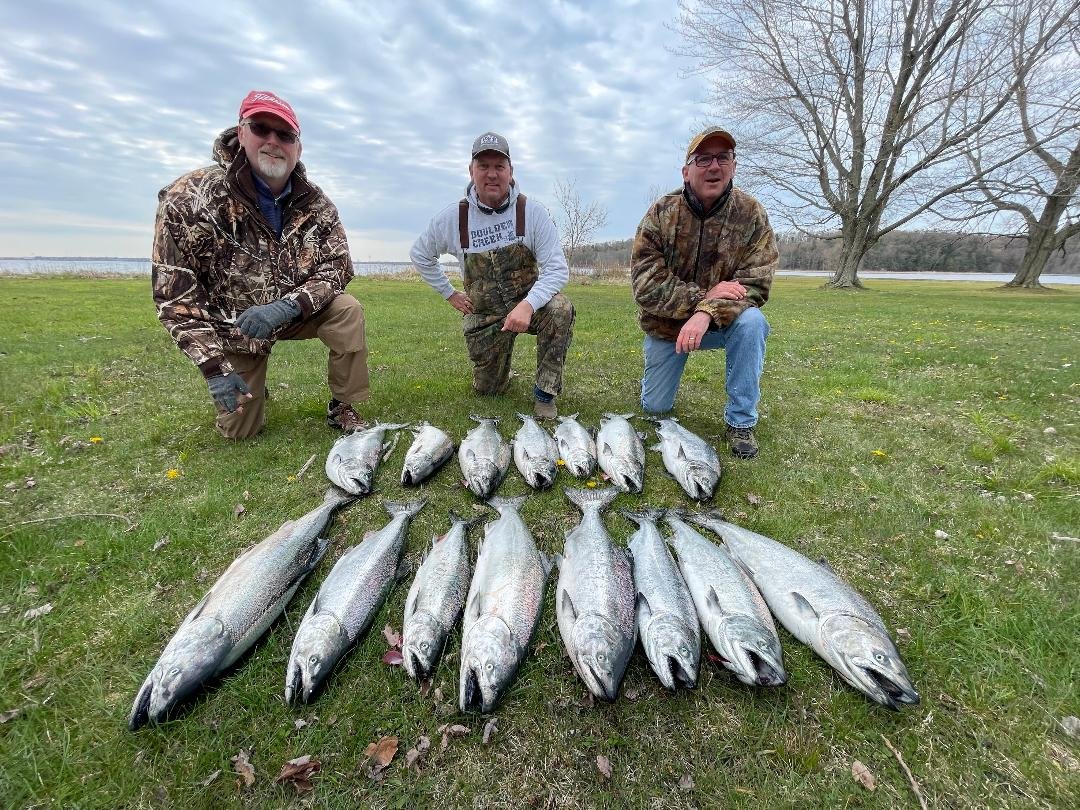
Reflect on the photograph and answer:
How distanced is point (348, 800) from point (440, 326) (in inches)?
455

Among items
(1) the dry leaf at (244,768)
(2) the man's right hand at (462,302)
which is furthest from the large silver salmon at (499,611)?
(2) the man's right hand at (462,302)

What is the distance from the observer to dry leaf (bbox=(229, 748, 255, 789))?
2.09 m

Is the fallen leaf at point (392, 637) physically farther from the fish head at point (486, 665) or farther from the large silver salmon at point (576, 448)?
the large silver salmon at point (576, 448)

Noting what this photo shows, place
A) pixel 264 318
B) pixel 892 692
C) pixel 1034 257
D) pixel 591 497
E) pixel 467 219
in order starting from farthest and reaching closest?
1. pixel 1034 257
2. pixel 467 219
3. pixel 264 318
4. pixel 591 497
5. pixel 892 692

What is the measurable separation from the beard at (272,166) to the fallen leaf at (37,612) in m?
3.88

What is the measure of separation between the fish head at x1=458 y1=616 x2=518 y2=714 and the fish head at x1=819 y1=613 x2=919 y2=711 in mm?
1680

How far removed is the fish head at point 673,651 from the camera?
2449 mm

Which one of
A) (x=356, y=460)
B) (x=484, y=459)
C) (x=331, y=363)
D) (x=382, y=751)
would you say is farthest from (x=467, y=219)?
(x=382, y=751)

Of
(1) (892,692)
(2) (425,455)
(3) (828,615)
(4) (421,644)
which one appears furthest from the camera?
(2) (425,455)

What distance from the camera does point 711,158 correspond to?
4812 millimetres

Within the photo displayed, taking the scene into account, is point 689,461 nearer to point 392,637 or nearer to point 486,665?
point 486,665

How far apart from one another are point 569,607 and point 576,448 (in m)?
2.03

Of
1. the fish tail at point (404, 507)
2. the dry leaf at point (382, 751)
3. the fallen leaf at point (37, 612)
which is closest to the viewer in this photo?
the dry leaf at point (382, 751)

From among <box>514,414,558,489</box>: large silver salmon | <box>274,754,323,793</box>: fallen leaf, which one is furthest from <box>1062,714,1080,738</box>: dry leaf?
<box>274,754,323,793</box>: fallen leaf
